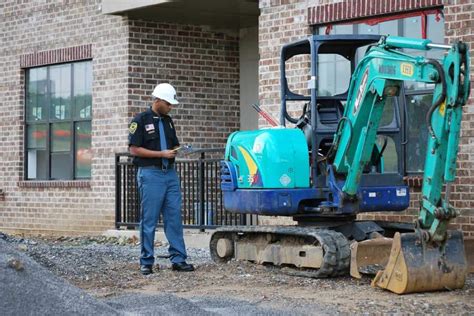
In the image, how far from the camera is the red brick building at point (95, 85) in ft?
61.8

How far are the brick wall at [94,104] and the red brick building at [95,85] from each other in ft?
0.06

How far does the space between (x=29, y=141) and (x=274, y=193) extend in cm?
1008

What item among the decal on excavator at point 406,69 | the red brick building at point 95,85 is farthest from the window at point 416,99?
the red brick building at point 95,85

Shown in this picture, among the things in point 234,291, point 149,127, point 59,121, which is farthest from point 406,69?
point 59,121

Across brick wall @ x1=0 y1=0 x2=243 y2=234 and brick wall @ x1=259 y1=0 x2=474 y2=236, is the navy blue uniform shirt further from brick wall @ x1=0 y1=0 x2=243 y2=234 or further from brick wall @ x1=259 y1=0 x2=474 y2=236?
brick wall @ x1=0 y1=0 x2=243 y2=234

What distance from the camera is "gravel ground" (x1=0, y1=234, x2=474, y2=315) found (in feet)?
31.8

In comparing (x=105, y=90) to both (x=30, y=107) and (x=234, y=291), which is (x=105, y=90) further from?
(x=234, y=291)

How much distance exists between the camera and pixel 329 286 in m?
11.2

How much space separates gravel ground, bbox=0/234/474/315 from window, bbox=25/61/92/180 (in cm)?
562

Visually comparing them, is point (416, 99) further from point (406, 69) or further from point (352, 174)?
point (406, 69)

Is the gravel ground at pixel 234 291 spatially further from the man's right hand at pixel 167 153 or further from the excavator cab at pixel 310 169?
the man's right hand at pixel 167 153

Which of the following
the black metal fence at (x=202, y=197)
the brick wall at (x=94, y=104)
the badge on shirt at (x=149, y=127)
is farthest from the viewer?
the brick wall at (x=94, y=104)

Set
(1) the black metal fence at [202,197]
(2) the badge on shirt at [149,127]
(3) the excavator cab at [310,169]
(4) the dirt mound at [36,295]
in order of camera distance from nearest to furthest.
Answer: (4) the dirt mound at [36,295], (3) the excavator cab at [310,169], (2) the badge on shirt at [149,127], (1) the black metal fence at [202,197]

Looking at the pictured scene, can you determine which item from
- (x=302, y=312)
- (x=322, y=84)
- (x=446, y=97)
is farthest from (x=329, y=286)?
(x=322, y=84)
